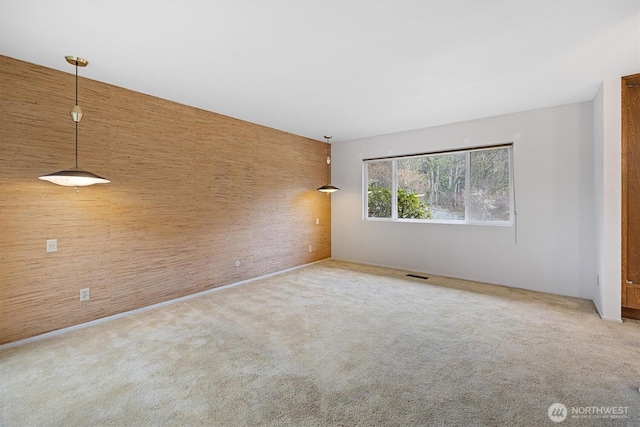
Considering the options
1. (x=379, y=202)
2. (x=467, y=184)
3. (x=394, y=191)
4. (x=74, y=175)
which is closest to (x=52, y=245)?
(x=74, y=175)

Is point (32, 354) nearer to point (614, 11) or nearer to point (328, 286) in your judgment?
point (328, 286)

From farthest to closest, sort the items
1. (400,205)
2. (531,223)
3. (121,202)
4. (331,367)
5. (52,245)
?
(400,205)
(531,223)
(121,202)
(52,245)
(331,367)

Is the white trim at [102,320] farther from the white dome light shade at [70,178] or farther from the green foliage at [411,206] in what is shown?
the green foliage at [411,206]

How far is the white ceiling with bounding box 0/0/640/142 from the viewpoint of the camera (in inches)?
82.1

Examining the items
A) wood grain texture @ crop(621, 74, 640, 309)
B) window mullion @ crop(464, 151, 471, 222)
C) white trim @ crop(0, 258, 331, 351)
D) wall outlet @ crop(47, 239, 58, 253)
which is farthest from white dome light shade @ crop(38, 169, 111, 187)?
wood grain texture @ crop(621, 74, 640, 309)

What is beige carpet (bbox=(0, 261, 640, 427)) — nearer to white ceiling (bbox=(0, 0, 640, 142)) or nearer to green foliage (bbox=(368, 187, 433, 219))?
green foliage (bbox=(368, 187, 433, 219))

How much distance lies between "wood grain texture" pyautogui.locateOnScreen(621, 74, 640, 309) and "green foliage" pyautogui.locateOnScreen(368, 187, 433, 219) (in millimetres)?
2632

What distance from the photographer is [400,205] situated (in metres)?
5.93

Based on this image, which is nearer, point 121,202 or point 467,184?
point 121,202

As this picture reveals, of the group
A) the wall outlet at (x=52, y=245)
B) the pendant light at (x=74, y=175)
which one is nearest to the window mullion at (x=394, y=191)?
the pendant light at (x=74, y=175)

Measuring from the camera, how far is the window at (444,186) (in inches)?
187

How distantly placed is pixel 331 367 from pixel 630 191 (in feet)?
12.4

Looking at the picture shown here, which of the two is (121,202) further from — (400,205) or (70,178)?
(400,205)

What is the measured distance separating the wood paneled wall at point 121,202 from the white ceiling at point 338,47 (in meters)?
0.35
